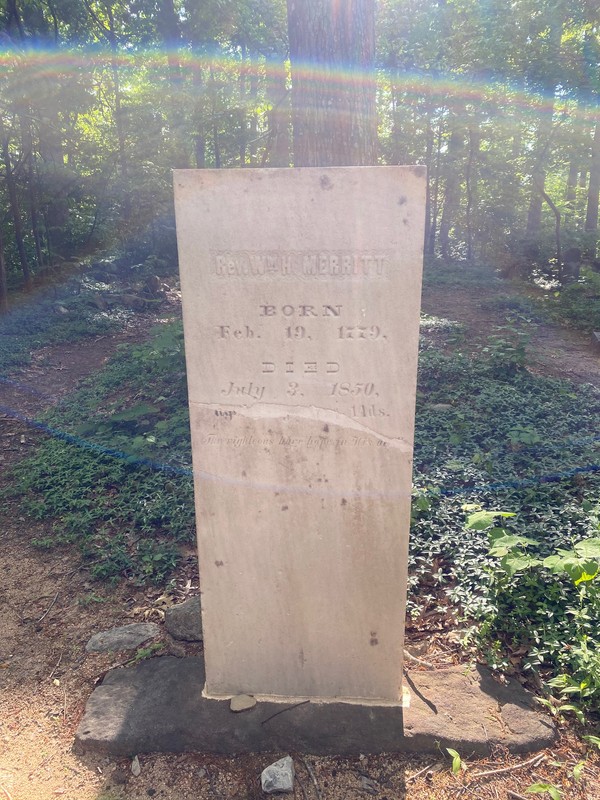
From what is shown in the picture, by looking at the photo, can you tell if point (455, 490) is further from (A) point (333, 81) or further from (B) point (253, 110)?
(B) point (253, 110)

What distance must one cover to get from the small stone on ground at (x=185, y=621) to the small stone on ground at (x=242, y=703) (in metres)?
0.52

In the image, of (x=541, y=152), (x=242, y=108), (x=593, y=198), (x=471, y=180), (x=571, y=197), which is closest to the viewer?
(x=541, y=152)

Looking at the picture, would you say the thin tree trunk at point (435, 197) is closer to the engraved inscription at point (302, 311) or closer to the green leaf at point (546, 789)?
the engraved inscription at point (302, 311)

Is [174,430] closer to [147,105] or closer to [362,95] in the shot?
[362,95]

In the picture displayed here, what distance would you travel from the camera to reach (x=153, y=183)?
1434cm

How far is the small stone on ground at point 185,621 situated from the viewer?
8.87ft

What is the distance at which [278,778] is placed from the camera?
77.0 inches

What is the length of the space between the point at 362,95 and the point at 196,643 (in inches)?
130

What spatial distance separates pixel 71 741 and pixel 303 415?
1.67m

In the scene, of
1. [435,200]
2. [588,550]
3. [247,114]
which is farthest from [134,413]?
[435,200]

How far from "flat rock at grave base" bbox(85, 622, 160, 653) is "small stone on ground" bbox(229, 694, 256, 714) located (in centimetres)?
68

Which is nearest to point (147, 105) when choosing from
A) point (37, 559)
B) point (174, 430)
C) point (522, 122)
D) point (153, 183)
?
point (153, 183)

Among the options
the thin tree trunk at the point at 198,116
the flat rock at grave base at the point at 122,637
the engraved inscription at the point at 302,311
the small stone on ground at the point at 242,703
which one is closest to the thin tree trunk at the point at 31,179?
the thin tree trunk at the point at 198,116

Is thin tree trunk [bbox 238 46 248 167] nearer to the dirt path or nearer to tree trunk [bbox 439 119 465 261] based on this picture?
tree trunk [bbox 439 119 465 261]
